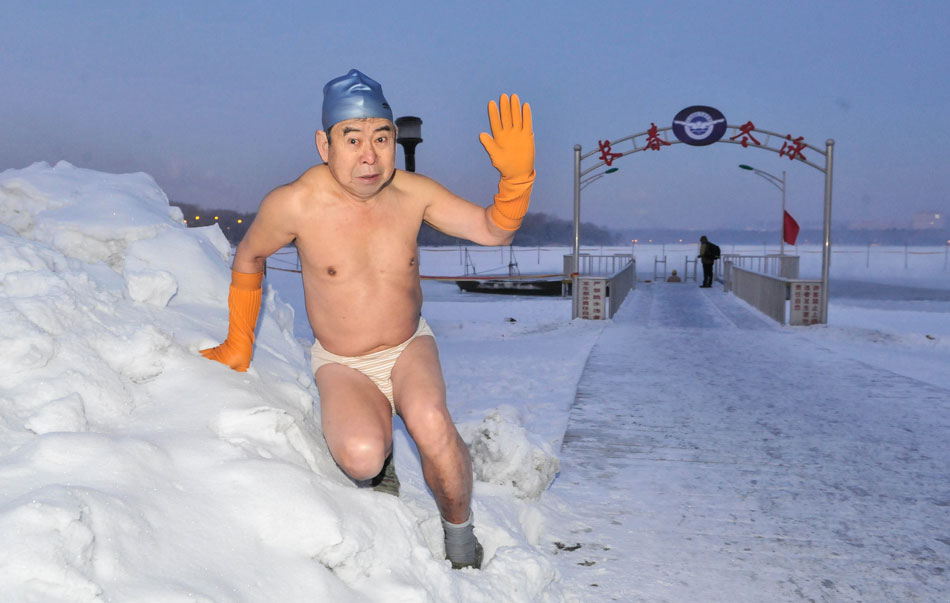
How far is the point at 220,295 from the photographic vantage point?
11.6ft

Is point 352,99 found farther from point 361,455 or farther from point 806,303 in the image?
point 806,303

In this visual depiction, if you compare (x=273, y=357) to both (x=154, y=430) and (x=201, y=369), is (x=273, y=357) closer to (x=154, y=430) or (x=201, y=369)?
(x=201, y=369)

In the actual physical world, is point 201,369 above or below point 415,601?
above

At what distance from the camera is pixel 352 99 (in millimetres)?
2297

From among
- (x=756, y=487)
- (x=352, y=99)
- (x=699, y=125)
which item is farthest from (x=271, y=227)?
(x=699, y=125)

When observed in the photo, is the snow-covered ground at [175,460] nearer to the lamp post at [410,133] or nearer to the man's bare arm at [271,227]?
the man's bare arm at [271,227]

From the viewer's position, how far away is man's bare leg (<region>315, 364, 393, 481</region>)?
2207 mm

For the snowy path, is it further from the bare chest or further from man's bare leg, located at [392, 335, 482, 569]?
the bare chest

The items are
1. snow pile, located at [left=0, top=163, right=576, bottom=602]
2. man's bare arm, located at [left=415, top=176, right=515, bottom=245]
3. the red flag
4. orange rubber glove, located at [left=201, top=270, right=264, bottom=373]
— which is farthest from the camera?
the red flag

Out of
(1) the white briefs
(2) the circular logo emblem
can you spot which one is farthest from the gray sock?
(2) the circular logo emblem

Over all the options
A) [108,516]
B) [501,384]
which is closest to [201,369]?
[108,516]

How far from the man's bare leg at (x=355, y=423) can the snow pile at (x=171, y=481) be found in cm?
11

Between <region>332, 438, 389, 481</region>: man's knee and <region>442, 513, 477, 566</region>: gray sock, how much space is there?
13.3 inches

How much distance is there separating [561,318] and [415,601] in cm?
1214
